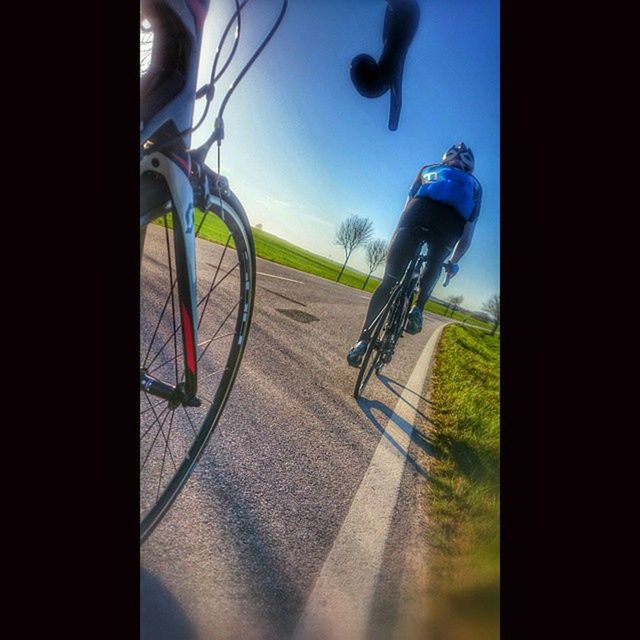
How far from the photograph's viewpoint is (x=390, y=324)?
0.97 meters

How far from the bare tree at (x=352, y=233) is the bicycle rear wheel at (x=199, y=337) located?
0.21 metres

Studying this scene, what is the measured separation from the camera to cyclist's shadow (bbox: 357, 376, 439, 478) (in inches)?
34.8

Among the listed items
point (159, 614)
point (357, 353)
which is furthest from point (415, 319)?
point (159, 614)

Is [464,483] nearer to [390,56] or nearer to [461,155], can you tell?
[461,155]

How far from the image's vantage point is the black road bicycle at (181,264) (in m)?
0.76

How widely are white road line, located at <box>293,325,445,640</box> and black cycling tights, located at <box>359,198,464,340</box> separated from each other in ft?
0.51

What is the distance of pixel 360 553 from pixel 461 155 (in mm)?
939

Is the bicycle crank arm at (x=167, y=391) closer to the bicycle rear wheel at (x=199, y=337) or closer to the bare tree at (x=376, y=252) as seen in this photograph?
the bicycle rear wheel at (x=199, y=337)

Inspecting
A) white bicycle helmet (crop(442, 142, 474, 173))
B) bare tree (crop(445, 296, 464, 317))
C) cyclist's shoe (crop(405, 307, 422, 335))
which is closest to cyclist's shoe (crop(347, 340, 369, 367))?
cyclist's shoe (crop(405, 307, 422, 335))

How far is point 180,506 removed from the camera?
0.89m

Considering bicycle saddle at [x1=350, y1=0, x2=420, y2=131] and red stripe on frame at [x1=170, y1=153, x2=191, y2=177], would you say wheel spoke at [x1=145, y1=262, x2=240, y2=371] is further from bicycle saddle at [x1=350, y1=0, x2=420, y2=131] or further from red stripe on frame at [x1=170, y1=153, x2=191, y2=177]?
bicycle saddle at [x1=350, y1=0, x2=420, y2=131]

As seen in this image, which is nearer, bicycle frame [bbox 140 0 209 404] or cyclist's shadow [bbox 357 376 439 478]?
bicycle frame [bbox 140 0 209 404]
